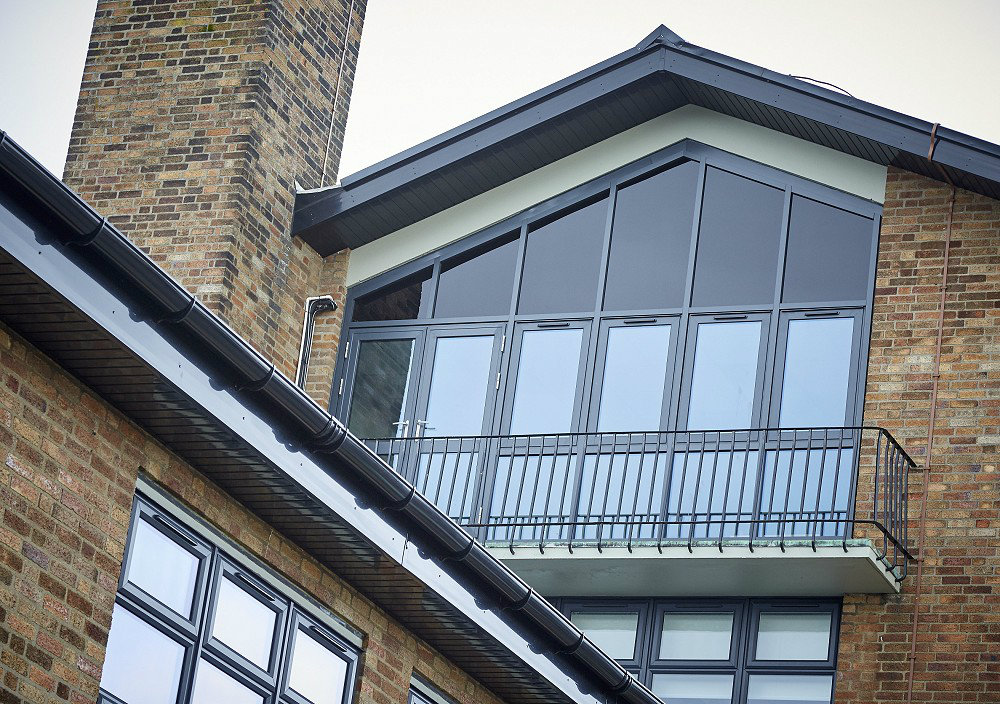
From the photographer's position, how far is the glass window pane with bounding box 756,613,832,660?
43.3ft

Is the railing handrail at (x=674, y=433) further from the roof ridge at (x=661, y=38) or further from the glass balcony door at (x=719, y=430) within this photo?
the roof ridge at (x=661, y=38)

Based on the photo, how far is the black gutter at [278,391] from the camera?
21.7 feet

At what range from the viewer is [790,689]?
515 inches

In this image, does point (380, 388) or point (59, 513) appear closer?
point (59, 513)

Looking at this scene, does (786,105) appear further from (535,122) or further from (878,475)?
(878,475)

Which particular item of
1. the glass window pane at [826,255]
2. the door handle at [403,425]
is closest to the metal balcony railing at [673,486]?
the door handle at [403,425]

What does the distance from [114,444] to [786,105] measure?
27.9ft

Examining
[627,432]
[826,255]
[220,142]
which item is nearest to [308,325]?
[220,142]

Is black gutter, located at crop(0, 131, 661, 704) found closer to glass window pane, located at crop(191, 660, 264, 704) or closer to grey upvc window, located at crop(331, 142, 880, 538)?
glass window pane, located at crop(191, 660, 264, 704)

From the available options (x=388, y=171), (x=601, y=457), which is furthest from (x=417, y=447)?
(x=388, y=171)

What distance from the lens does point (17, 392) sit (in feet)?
22.5

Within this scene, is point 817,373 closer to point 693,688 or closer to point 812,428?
point 812,428

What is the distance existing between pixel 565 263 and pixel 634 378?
1.36 meters

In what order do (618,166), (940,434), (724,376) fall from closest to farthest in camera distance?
(940,434), (724,376), (618,166)
